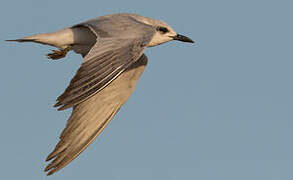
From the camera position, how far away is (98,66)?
882cm

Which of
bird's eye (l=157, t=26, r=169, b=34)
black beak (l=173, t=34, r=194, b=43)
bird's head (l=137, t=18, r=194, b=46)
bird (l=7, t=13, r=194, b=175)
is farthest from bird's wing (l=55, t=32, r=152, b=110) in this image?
black beak (l=173, t=34, r=194, b=43)

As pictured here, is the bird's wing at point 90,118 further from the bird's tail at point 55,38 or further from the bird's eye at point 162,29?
the bird's tail at point 55,38

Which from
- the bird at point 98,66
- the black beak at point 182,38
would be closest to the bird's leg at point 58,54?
the bird at point 98,66

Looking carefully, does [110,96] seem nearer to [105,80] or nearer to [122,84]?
[122,84]

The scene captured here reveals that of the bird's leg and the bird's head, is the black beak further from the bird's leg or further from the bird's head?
the bird's leg

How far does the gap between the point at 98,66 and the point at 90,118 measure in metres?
2.48

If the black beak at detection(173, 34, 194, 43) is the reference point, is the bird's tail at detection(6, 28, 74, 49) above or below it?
below

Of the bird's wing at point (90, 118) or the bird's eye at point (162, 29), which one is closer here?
the bird's wing at point (90, 118)

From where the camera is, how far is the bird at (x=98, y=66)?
8.62 meters

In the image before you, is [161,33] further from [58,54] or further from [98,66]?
[98,66]

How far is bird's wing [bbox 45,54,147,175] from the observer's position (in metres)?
10.2

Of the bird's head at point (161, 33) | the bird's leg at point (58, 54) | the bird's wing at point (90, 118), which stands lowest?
the bird's wing at point (90, 118)

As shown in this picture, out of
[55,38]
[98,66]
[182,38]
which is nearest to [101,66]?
[98,66]

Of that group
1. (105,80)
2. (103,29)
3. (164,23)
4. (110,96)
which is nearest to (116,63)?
(105,80)
